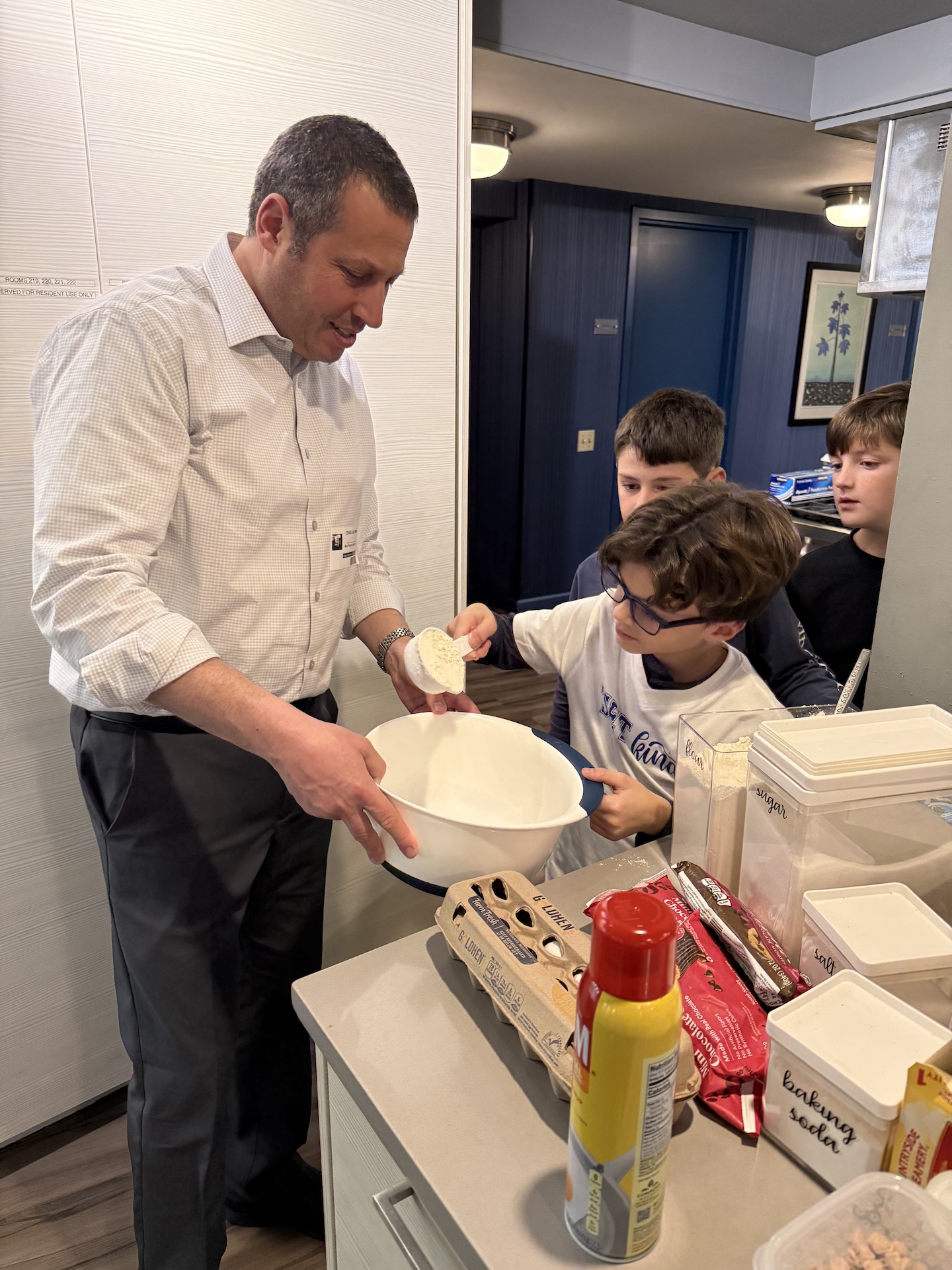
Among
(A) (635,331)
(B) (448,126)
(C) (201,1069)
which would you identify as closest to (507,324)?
(A) (635,331)

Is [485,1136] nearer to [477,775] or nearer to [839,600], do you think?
[477,775]

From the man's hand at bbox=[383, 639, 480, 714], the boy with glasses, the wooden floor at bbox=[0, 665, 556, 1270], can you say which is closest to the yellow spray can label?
the boy with glasses

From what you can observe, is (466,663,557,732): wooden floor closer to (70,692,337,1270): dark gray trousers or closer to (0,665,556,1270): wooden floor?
(0,665,556,1270): wooden floor

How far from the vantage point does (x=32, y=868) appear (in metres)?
1.61

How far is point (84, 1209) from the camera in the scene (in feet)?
5.31

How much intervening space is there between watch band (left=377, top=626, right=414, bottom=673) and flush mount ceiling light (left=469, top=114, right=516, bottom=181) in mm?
2538

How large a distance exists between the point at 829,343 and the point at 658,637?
564cm

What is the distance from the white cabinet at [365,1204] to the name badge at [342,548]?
0.74m

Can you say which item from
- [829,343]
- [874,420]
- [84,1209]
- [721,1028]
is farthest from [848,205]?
[84,1209]

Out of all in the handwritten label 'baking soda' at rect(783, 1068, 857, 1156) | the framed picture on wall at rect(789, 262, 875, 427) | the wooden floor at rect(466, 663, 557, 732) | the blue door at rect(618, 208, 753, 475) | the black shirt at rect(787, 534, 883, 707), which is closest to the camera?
the handwritten label 'baking soda' at rect(783, 1068, 857, 1156)

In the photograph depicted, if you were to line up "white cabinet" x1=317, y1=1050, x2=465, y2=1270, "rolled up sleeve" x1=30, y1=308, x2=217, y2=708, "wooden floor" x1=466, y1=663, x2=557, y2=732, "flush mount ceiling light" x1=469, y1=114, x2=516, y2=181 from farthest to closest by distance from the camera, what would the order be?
"wooden floor" x1=466, y1=663, x2=557, y2=732 → "flush mount ceiling light" x1=469, y1=114, x2=516, y2=181 → "rolled up sleeve" x1=30, y1=308, x2=217, y2=708 → "white cabinet" x1=317, y1=1050, x2=465, y2=1270

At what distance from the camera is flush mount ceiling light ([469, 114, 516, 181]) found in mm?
3311

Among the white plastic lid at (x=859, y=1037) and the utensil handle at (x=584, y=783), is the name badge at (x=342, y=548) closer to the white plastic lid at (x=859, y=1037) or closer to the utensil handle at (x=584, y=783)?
the utensil handle at (x=584, y=783)

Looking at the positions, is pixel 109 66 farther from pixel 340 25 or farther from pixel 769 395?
pixel 769 395
